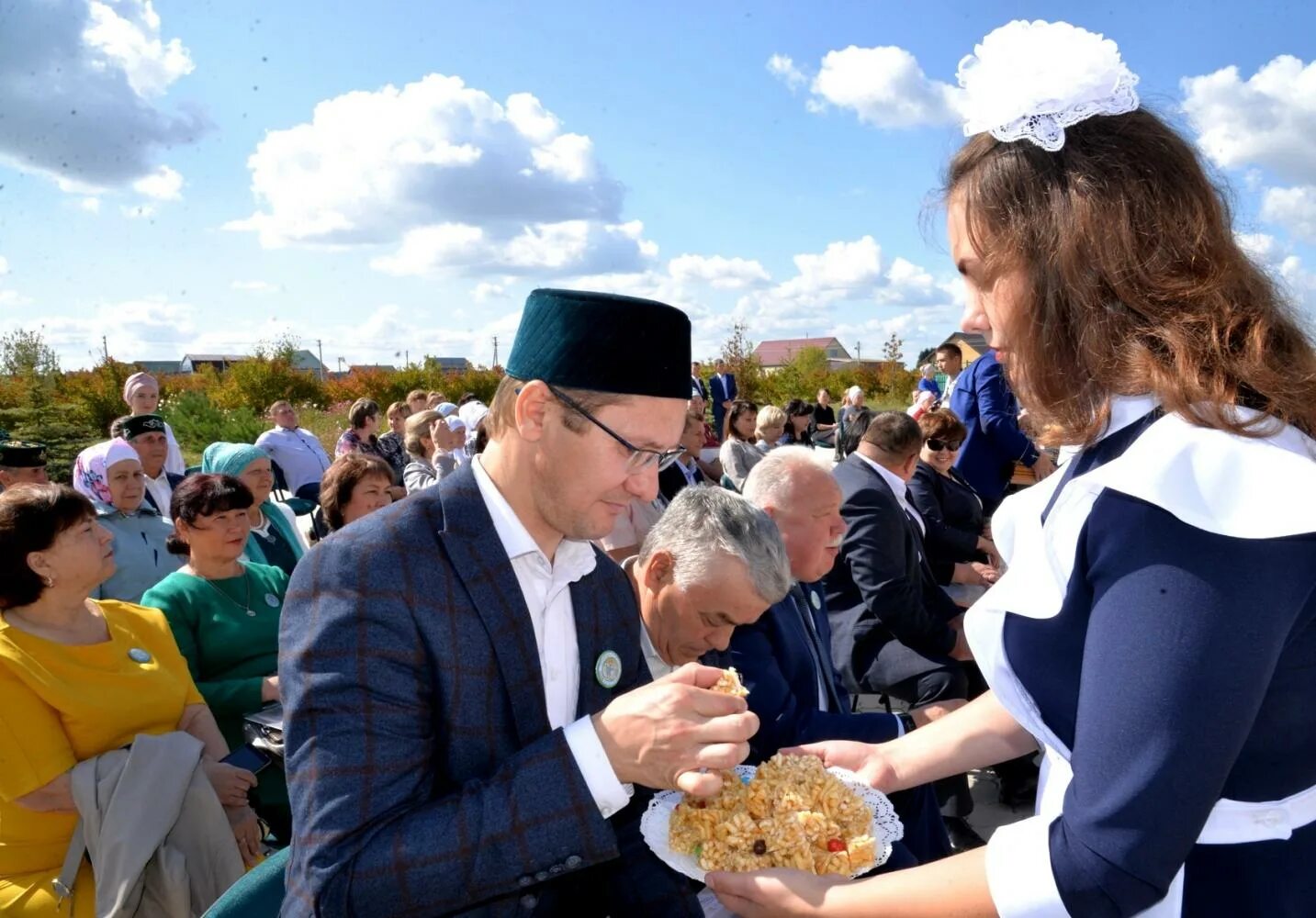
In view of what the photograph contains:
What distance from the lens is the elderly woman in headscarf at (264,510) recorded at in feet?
16.9

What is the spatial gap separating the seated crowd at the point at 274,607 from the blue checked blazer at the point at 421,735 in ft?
0.43

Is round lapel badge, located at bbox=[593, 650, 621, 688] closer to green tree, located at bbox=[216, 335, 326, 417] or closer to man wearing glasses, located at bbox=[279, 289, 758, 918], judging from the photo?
man wearing glasses, located at bbox=[279, 289, 758, 918]

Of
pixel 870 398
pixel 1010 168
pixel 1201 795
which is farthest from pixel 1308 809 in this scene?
pixel 870 398

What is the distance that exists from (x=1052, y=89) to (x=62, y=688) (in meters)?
3.23

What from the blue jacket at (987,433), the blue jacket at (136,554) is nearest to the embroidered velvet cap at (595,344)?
the blue jacket at (136,554)

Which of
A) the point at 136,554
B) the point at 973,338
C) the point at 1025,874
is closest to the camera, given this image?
the point at 1025,874

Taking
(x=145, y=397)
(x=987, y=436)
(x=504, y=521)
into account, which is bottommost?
(x=987, y=436)

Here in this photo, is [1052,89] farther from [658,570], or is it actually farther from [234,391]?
[234,391]

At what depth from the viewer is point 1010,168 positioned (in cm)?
135

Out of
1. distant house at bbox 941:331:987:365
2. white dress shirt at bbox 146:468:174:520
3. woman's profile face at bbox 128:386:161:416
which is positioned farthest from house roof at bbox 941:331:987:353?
woman's profile face at bbox 128:386:161:416

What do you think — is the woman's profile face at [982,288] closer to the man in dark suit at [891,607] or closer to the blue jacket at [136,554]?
the man in dark suit at [891,607]

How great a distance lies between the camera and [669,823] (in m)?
1.74

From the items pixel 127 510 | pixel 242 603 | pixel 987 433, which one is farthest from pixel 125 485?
pixel 987 433

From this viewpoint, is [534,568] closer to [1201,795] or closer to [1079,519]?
[1079,519]
